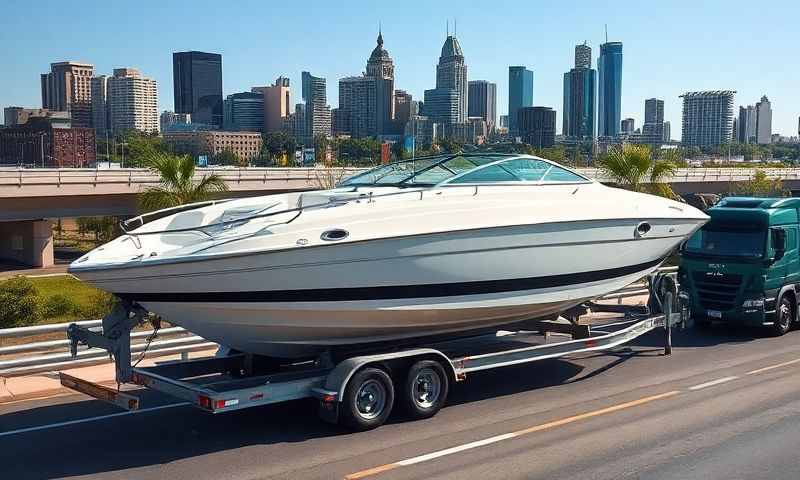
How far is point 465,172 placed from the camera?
420 inches

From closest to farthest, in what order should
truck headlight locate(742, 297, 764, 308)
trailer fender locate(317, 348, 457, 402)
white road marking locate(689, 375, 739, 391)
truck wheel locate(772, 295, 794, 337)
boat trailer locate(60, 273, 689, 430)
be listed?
boat trailer locate(60, 273, 689, 430), trailer fender locate(317, 348, 457, 402), white road marking locate(689, 375, 739, 391), truck headlight locate(742, 297, 764, 308), truck wheel locate(772, 295, 794, 337)

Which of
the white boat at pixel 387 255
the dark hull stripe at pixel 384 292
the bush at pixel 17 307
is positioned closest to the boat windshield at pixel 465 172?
the white boat at pixel 387 255

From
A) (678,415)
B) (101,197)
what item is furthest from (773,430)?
(101,197)

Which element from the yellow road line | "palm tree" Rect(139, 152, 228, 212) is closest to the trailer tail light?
the yellow road line

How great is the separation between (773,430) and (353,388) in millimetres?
4514

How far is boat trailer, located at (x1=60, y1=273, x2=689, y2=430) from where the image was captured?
8.61 metres

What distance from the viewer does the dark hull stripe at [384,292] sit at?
8.48 metres

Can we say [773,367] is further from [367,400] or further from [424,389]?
[367,400]

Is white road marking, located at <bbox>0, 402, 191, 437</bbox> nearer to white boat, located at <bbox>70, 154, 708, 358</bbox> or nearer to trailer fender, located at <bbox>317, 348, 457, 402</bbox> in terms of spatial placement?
white boat, located at <bbox>70, 154, 708, 358</bbox>

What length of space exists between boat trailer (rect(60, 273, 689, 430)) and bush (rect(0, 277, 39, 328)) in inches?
427

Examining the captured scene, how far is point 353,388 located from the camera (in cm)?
888

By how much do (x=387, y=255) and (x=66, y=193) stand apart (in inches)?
1264

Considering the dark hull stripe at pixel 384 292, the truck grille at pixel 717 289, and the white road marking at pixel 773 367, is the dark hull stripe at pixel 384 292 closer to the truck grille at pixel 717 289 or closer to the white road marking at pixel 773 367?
the white road marking at pixel 773 367

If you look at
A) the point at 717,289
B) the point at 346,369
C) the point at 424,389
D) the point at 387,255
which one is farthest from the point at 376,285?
the point at 717,289
